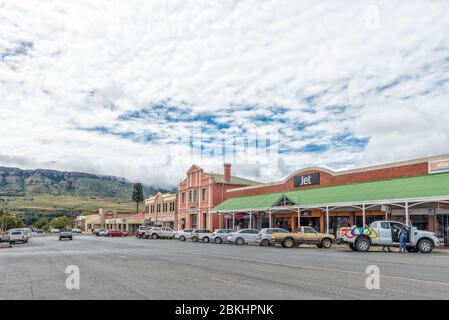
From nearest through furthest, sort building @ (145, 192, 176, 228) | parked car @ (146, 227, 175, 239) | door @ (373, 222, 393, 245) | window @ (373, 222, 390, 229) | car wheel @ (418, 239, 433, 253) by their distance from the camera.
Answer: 1. car wheel @ (418, 239, 433, 253)
2. door @ (373, 222, 393, 245)
3. window @ (373, 222, 390, 229)
4. parked car @ (146, 227, 175, 239)
5. building @ (145, 192, 176, 228)

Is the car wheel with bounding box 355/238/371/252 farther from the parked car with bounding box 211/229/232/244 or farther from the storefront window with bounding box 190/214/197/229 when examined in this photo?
the storefront window with bounding box 190/214/197/229

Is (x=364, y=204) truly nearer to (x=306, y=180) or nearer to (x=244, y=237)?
(x=244, y=237)

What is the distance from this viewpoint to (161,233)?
6009 centimetres

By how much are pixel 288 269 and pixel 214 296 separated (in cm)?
636

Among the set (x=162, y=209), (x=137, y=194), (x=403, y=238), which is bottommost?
(x=403, y=238)

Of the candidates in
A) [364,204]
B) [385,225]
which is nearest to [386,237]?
[385,225]

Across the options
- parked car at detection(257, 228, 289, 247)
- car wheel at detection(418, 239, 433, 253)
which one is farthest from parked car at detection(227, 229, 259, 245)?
car wheel at detection(418, 239, 433, 253)

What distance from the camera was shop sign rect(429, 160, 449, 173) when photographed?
30.9 metres

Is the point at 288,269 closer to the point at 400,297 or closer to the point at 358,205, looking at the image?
the point at 400,297

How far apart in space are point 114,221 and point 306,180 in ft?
258

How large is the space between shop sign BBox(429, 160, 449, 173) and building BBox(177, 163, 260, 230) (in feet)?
107

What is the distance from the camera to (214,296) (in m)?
9.48

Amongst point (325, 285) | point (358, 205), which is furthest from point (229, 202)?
point (325, 285)
